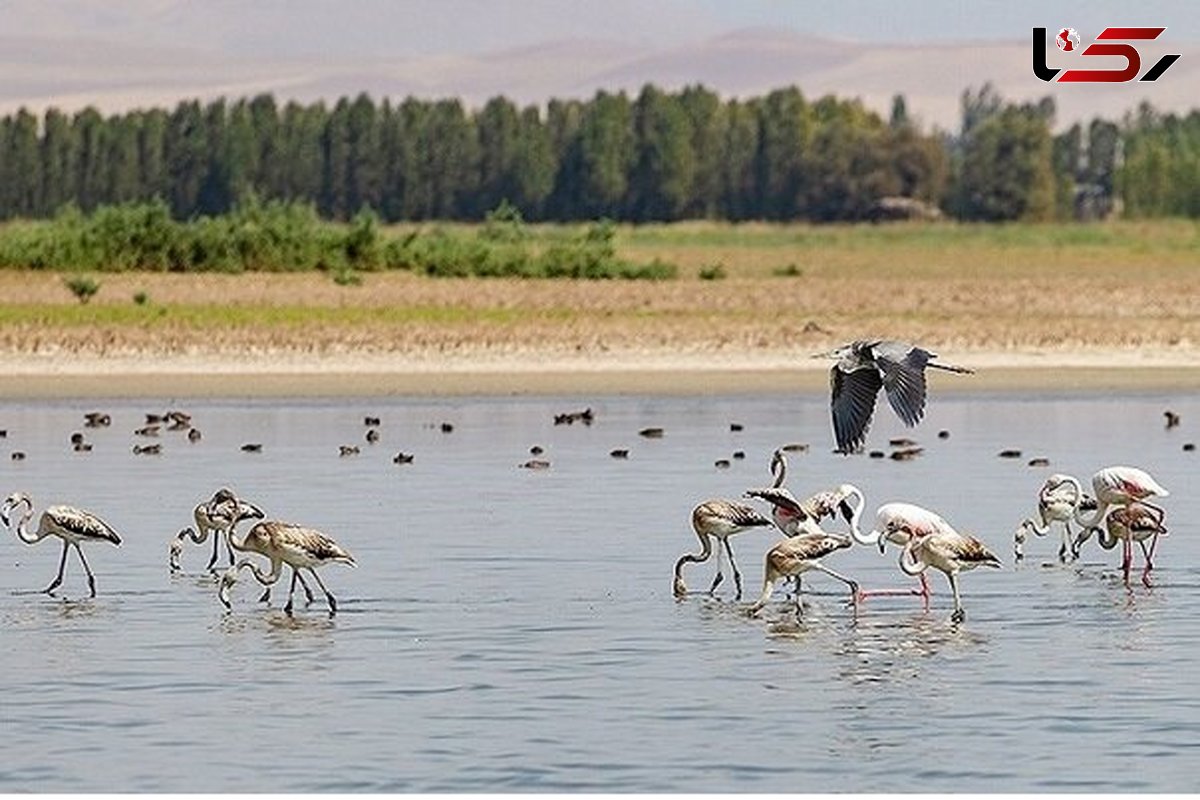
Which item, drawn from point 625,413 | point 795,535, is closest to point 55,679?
point 795,535

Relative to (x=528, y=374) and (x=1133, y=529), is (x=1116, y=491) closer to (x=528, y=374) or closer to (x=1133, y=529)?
(x=1133, y=529)

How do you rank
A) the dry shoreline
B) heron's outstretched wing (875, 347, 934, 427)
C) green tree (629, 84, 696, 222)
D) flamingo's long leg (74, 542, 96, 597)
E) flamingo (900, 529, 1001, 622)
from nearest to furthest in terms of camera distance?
flamingo (900, 529, 1001, 622)
heron's outstretched wing (875, 347, 934, 427)
flamingo's long leg (74, 542, 96, 597)
the dry shoreline
green tree (629, 84, 696, 222)

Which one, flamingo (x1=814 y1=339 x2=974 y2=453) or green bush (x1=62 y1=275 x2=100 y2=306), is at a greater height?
green bush (x1=62 y1=275 x2=100 y2=306)

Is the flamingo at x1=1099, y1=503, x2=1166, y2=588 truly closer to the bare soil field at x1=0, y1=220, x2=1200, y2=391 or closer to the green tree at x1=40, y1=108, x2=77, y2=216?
the bare soil field at x1=0, y1=220, x2=1200, y2=391

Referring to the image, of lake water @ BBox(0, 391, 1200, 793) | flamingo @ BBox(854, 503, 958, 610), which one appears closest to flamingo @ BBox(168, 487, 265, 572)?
lake water @ BBox(0, 391, 1200, 793)

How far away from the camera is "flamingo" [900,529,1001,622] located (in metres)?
15.5

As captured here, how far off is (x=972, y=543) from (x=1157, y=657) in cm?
185

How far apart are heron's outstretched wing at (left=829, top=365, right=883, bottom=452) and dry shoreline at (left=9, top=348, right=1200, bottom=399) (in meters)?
18.5

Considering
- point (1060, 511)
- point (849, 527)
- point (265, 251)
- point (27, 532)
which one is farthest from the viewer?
point (265, 251)

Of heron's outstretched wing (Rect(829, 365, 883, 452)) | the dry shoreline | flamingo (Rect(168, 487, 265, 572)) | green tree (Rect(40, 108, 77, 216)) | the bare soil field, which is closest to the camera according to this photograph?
heron's outstretched wing (Rect(829, 365, 883, 452))

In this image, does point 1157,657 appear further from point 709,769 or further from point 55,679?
point 55,679

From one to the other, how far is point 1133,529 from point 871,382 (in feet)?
6.68

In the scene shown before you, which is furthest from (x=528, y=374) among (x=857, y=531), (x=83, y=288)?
(x=857, y=531)

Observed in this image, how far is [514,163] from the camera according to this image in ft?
472
